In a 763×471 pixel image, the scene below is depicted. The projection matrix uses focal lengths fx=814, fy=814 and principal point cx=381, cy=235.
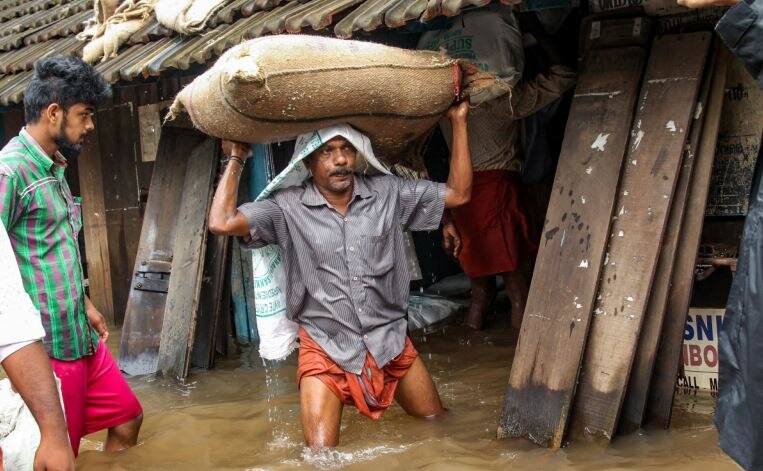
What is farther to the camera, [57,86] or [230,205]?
[230,205]

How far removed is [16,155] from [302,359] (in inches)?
61.5

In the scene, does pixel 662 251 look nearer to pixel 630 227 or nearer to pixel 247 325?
pixel 630 227

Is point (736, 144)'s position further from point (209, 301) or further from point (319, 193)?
point (209, 301)

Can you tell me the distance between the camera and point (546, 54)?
508 cm

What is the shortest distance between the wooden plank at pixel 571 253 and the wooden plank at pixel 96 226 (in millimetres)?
5454

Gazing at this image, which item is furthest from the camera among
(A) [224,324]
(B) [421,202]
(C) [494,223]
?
(A) [224,324]

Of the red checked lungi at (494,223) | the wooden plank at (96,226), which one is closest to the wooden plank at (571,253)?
the red checked lungi at (494,223)

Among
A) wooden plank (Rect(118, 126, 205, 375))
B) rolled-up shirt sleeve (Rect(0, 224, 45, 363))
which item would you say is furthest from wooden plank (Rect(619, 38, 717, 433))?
wooden plank (Rect(118, 126, 205, 375))

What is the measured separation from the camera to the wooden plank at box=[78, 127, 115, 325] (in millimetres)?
8133

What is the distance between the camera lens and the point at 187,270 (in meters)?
6.05

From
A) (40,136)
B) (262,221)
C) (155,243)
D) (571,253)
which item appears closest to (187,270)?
(155,243)

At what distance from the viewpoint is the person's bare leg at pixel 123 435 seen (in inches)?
161

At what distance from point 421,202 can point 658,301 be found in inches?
47.9

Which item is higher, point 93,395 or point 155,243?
point 155,243
